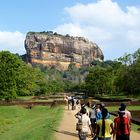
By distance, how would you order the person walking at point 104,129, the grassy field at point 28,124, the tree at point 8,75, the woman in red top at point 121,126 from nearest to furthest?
the woman in red top at point 121,126 < the person walking at point 104,129 < the grassy field at point 28,124 < the tree at point 8,75

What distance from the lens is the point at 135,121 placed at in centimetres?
2842

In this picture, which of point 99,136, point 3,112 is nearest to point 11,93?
point 3,112

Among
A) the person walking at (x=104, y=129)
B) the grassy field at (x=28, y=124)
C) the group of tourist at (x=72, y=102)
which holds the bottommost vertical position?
the grassy field at (x=28, y=124)

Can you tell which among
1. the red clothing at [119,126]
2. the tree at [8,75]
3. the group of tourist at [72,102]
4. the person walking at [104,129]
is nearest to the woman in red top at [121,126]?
the red clothing at [119,126]

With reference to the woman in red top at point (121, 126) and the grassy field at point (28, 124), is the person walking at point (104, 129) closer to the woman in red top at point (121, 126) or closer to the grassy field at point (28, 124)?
the woman in red top at point (121, 126)

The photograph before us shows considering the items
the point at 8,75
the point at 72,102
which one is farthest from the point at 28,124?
the point at 8,75

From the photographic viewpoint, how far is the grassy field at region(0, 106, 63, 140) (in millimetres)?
22781

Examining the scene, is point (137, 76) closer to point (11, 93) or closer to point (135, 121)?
point (11, 93)

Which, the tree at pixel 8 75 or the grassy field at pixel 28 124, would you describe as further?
→ the tree at pixel 8 75

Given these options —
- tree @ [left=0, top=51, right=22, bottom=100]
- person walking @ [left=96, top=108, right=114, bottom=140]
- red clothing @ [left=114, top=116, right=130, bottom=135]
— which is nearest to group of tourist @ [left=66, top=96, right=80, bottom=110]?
tree @ [left=0, top=51, right=22, bottom=100]

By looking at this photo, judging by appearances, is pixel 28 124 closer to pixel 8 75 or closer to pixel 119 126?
pixel 119 126

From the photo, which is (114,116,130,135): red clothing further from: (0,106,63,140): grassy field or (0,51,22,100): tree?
(0,51,22,100): tree

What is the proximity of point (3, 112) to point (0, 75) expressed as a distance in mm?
17769

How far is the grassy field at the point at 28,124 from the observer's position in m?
22.8
